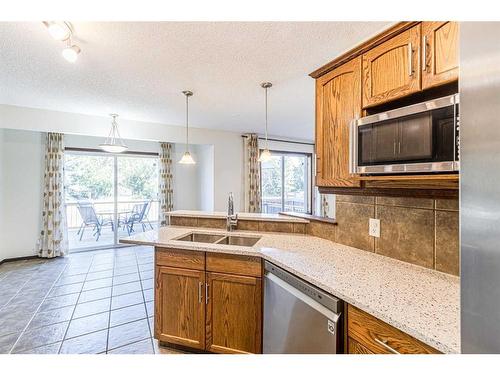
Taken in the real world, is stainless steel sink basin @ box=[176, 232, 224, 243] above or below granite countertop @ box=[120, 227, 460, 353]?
below

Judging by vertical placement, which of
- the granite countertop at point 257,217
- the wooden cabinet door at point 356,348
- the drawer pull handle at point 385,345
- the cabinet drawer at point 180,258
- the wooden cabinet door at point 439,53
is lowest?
the wooden cabinet door at point 356,348

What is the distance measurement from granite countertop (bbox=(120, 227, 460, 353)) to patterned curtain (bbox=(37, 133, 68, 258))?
3.43 metres

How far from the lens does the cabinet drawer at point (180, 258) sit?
6.14ft

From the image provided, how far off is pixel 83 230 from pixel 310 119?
17.2 feet

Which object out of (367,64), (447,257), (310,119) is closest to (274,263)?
(447,257)

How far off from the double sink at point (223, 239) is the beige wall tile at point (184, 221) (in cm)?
29

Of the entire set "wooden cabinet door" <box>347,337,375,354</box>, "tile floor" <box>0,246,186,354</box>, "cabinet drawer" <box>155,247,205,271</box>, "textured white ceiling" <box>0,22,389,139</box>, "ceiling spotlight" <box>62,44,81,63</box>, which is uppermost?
"textured white ceiling" <box>0,22,389,139</box>

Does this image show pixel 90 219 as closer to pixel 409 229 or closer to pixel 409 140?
pixel 409 229

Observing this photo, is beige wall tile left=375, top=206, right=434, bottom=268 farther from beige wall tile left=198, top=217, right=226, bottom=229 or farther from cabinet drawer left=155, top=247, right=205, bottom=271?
beige wall tile left=198, top=217, right=226, bottom=229

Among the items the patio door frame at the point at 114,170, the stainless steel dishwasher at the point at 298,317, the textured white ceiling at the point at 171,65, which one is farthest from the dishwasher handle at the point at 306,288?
the patio door frame at the point at 114,170

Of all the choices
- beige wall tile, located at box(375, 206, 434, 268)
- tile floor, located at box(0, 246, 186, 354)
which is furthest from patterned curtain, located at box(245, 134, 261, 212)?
beige wall tile, located at box(375, 206, 434, 268)

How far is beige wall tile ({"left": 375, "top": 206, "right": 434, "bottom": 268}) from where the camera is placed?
1.39 metres

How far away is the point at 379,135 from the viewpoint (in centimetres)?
128

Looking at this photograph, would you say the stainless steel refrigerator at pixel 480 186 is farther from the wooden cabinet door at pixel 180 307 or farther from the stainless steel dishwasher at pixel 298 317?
the wooden cabinet door at pixel 180 307
